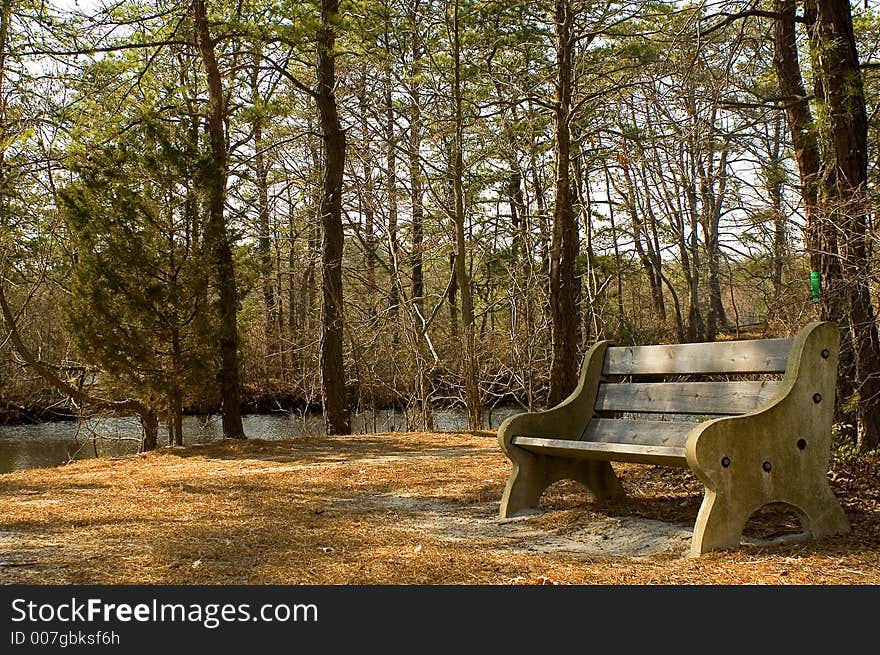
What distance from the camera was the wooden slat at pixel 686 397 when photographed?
167 inches

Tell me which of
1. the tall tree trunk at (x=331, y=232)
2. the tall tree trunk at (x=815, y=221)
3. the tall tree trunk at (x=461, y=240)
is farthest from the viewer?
the tall tree trunk at (x=331, y=232)

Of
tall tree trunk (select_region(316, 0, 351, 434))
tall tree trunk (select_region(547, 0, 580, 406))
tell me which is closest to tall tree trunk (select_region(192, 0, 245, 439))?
tall tree trunk (select_region(316, 0, 351, 434))

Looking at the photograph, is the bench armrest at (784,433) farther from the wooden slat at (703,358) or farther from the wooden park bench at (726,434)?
the wooden slat at (703,358)

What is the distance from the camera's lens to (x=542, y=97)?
1032 centimetres

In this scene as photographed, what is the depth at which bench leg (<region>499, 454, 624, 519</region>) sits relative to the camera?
16.5ft

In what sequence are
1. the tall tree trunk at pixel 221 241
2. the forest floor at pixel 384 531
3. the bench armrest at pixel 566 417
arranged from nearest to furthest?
the forest floor at pixel 384 531 < the bench armrest at pixel 566 417 < the tall tree trunk at pixel 221 241

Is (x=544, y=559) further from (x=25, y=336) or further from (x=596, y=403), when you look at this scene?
(x=25, y=336)

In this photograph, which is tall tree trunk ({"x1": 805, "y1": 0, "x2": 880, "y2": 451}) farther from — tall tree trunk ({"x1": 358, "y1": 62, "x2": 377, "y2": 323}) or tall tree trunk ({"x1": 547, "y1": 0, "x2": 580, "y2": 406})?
tall tree trunk ({"x1": 358, "y1": 62, "x2": 377, "y2": 323})

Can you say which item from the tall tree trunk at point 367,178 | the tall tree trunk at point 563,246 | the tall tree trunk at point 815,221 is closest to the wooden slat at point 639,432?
the tall tree trunk at point 815,221

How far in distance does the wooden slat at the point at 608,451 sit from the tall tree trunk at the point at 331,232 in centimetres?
665

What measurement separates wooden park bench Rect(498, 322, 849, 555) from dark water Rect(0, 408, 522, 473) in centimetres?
882

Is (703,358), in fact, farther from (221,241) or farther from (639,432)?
(221,241)

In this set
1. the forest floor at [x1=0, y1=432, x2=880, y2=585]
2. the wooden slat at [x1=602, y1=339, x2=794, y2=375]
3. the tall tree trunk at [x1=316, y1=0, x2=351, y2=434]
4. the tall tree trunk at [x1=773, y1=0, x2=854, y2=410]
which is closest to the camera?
the forest floor at [x1=0, y1=432, x2=880, y2=585]

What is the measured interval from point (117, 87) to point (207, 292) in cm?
314
